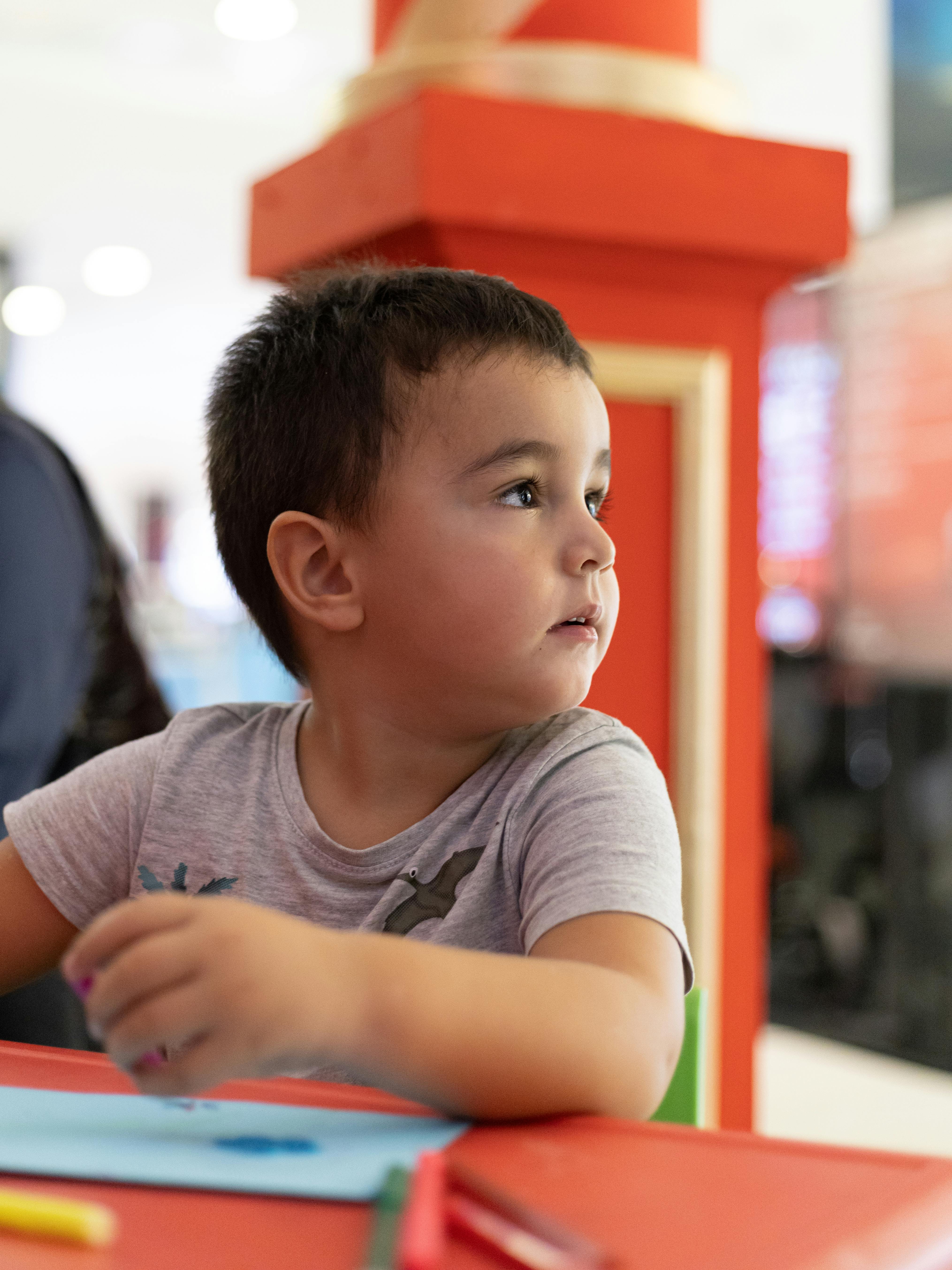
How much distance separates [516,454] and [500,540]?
43 millimetres

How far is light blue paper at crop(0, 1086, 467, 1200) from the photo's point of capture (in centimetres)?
40

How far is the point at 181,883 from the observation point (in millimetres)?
728

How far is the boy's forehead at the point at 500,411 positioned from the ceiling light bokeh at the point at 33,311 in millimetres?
5446

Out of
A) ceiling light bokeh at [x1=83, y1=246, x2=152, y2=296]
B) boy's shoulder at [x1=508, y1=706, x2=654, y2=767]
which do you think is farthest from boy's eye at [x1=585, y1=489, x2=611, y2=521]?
ceiling light bokeh at [x1=83, y1=246, x2=152, y2=296]

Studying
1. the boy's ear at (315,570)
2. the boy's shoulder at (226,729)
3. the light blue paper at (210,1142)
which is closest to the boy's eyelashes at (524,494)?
the boy's ear at (315,570)

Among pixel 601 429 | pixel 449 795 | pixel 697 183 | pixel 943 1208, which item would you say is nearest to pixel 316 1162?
pixel 943 1208

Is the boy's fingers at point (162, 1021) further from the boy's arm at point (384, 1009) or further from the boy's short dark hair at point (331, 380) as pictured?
the boy's short dark hair at point (331, 380)

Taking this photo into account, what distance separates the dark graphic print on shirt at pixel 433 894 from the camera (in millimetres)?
657

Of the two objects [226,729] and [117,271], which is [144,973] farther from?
[117,271]

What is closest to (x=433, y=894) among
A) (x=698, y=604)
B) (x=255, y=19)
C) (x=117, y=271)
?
(x=698, y=604)

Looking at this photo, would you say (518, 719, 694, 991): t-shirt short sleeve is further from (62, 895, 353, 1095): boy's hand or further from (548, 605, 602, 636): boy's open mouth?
(62, 895, 353, 1095): boy's hand

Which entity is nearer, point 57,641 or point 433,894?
point 433,894

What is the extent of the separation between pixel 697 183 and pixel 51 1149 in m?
1.06

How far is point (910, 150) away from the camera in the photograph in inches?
122
